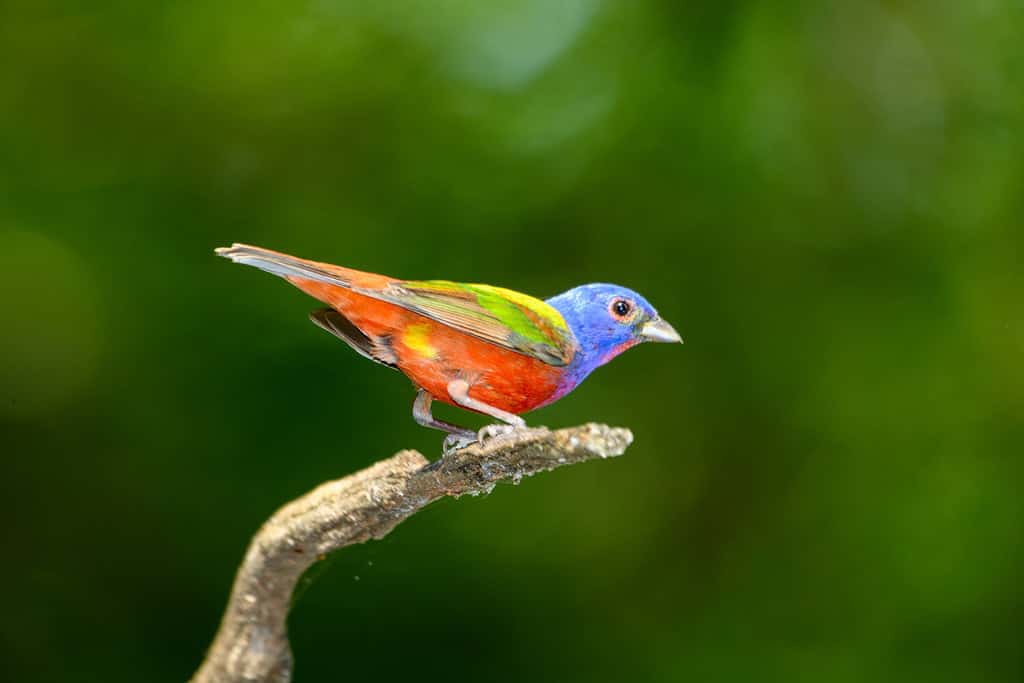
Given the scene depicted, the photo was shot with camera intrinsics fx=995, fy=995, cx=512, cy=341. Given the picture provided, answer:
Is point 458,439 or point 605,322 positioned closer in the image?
point 458,439

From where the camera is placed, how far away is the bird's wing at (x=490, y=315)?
2902 mm

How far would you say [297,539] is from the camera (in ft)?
8.86

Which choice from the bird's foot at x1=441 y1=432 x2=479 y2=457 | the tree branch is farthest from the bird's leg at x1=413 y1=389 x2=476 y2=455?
the tree branch

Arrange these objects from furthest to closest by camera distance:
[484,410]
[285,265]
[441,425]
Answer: [441,425], [484,410], [285,265]

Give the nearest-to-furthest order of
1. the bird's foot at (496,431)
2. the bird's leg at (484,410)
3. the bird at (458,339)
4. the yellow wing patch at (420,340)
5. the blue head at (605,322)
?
the bird's foot at (496,431) < the bird's leg at (484,410) < the bird at (458,339) < the yellow wing patch at (420,340) < the blue head at (605,322)

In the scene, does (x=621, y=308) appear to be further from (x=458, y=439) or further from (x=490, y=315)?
(x=458, y=439)

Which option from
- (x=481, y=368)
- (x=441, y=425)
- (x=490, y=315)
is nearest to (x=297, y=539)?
(x=441, y=425)

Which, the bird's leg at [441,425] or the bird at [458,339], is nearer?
the bird at [458,339]

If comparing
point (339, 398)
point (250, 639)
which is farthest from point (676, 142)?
point (250, 639)

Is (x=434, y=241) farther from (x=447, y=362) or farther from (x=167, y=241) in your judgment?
(x=447, y=362)

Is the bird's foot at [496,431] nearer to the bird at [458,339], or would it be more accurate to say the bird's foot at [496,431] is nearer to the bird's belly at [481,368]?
the bird at [458,339]

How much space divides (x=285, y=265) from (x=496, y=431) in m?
0.73

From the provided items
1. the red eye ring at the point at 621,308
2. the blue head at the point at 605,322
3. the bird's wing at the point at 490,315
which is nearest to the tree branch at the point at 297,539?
the bird's wing at the point at 490,315

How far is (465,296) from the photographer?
3.02 meters
